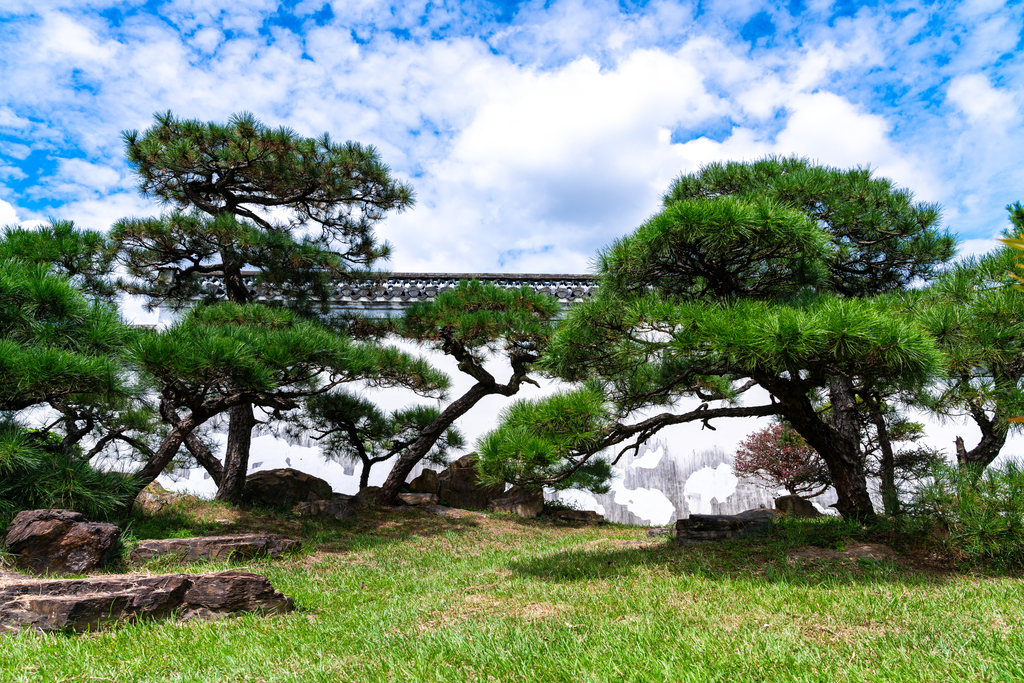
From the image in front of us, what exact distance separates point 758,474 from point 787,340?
4.64 metres

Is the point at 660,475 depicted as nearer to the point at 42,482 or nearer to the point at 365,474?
the point at 365,474

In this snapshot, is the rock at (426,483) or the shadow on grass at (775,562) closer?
the shadow on grass at (775,562)

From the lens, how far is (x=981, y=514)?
10.9 ft

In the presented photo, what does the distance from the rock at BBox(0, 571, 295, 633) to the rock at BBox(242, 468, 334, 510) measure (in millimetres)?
3429

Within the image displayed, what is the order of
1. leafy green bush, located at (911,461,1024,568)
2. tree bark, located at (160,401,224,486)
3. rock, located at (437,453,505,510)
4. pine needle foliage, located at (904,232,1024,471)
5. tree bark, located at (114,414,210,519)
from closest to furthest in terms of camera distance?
leafy green bush, located at (911,461,1024,568)
pine needle foliage, located at (904,232,1024,471)
tree bark, located at (114,414,210,519)
tree bark, located at (160,401,224,486)
rock, located at (437,453,505,510)

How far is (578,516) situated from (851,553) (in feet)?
13.0

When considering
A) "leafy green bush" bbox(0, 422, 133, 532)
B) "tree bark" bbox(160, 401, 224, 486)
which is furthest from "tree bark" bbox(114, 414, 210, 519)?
"tree bark" bbox(160, 401, 224, 486)

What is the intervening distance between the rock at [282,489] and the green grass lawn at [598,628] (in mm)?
2507

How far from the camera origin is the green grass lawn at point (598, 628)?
6.12 feet

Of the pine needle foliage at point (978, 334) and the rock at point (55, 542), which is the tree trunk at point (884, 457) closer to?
the pine needle foliage at point (978, 334)

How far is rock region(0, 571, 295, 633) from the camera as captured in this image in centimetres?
251

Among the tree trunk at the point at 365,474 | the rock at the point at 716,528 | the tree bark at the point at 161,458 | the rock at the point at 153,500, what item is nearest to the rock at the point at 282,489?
the tree trunk at the point at 365,474

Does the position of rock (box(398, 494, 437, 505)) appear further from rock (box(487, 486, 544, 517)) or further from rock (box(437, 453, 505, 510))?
rock (box(487, 486, 544, 517))

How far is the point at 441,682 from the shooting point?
1794mm
